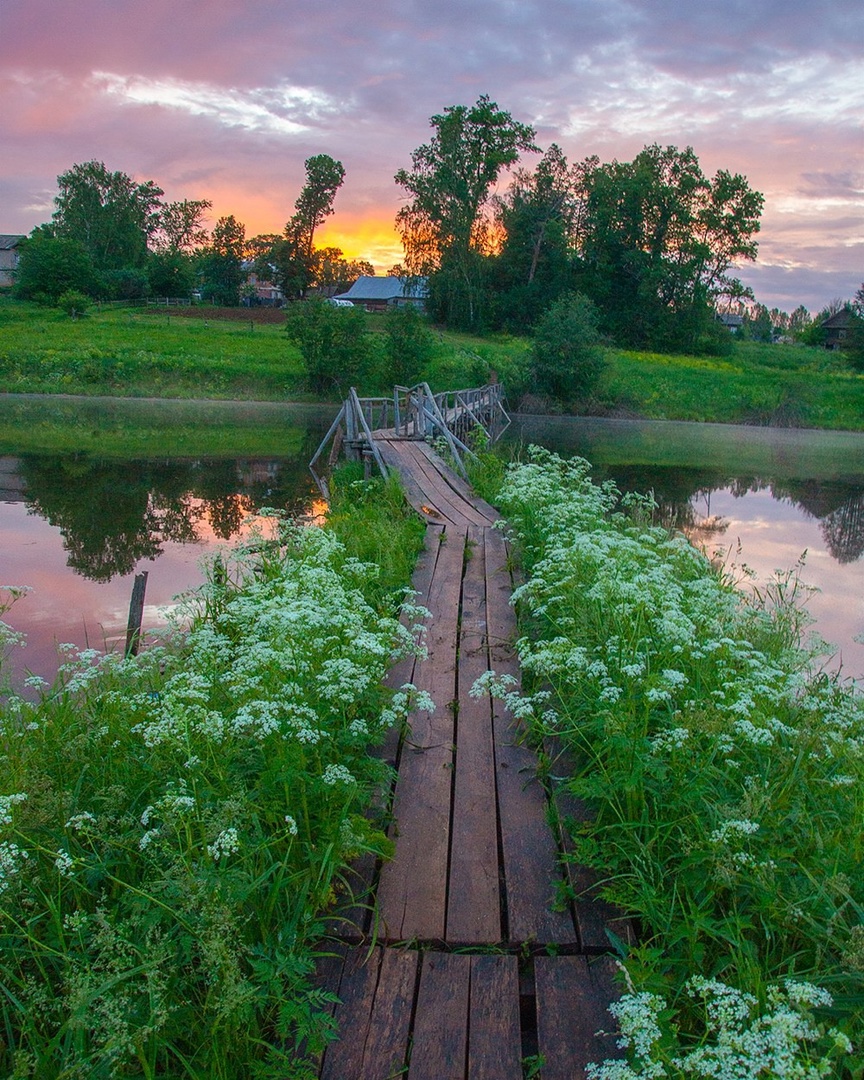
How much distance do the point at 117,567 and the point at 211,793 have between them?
8475mm

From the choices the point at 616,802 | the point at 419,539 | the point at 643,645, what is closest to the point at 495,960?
the point at 616,802

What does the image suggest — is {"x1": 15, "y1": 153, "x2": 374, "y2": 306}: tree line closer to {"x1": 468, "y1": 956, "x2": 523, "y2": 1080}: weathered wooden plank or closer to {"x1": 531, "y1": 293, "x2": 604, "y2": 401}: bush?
{"x1": 531, "y1": 293, "x2": 604, "y2": 401}: bush

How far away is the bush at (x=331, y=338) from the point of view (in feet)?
125

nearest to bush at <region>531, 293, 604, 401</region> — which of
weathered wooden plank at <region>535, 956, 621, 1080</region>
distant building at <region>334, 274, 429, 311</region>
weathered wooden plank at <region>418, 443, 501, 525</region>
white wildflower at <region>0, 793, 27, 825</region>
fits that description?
weathered wooden plank at <region>418, 443, 501, 525</region>

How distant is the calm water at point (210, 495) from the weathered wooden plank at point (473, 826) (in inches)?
136

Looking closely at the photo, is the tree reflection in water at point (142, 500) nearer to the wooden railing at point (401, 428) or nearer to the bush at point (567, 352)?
the wooden railing at point (401, 428)

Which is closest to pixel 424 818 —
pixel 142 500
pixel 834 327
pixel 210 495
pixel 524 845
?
pixel 524 845

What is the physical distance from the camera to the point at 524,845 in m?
3.53

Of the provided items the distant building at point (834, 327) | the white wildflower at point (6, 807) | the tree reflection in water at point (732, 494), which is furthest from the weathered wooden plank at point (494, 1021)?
the distant building at point (834, 327)

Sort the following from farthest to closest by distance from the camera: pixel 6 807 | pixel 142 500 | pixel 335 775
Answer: pixel 142 500, pixel 335 775, pixel 6 807

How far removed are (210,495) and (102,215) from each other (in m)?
66.8

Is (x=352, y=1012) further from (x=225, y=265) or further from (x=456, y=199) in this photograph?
(x=225, y=265)

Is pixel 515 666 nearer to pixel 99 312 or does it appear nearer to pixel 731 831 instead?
pixel 731 831

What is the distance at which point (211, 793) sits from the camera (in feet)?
10.5
